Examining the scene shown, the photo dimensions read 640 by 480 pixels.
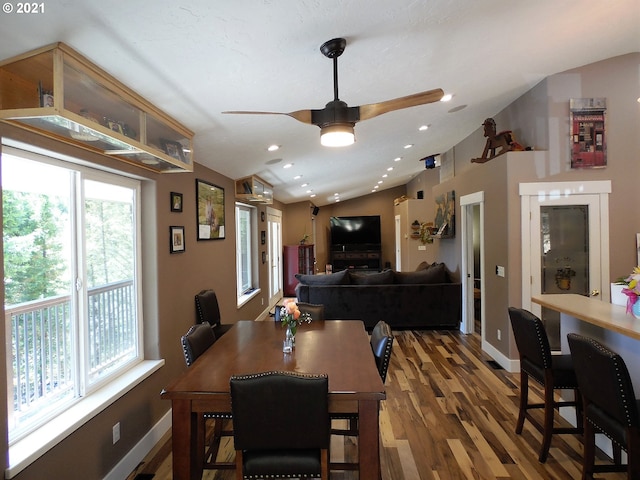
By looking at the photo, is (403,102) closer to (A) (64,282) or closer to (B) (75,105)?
(B) (75,105)

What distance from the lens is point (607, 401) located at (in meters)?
1.70

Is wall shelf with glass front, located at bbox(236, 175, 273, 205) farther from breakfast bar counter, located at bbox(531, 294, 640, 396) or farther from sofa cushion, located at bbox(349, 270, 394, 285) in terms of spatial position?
breakfast bar counter, located at bbox(531, 294, 640, 396)

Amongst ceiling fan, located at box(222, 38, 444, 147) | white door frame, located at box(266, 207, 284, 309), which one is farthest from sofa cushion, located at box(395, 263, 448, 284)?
ceiling fan, located at box(222, 38, 444, 147)

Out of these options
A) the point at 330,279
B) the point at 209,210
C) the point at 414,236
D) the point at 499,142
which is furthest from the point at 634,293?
the point at 414,236

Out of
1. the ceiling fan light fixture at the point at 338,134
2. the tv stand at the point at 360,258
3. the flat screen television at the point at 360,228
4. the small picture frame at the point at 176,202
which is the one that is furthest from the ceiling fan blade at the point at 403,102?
the tv stand at the point at 360,258

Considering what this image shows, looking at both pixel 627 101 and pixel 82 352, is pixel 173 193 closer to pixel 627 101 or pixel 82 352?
pixel 82 352

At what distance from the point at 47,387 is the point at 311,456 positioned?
1461 millimetres

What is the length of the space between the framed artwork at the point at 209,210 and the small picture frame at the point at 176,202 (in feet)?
1.35

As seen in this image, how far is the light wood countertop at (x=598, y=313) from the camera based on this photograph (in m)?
1.90

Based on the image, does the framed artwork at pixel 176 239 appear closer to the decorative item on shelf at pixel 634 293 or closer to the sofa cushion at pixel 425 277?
the decorative item on shelf at pixel 634 293

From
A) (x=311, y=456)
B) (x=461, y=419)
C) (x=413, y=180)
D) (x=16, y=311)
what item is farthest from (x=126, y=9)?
(x=413, y=180)

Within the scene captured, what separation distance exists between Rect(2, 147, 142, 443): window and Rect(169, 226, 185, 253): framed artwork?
Result: 13.3 inches

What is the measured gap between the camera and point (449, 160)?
22.4 feet

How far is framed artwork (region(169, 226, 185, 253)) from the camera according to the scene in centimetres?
303
